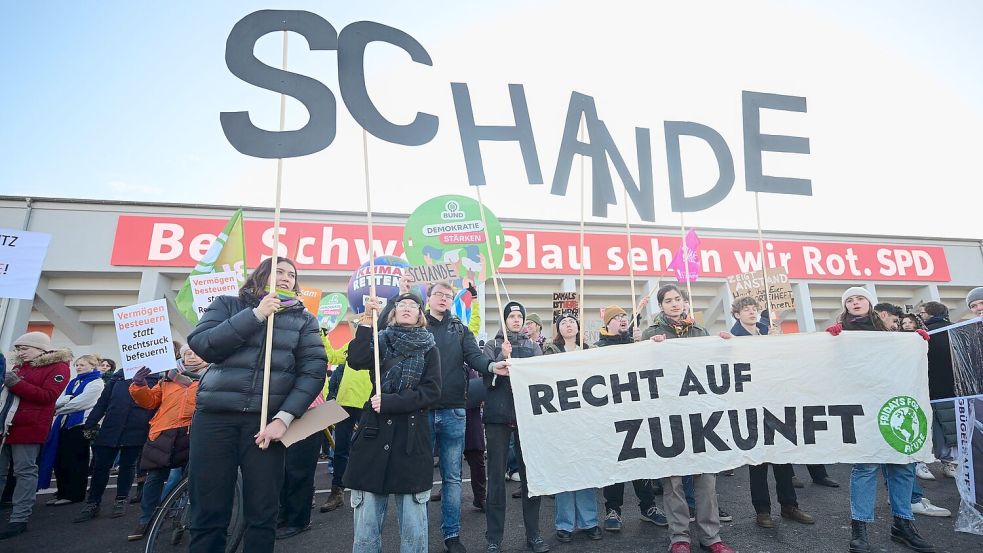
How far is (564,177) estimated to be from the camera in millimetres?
4855

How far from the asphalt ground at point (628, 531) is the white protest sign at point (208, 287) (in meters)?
2.50

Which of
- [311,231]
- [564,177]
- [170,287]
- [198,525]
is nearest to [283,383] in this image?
[198,525]

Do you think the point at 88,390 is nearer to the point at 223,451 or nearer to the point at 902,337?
the point at 223,451

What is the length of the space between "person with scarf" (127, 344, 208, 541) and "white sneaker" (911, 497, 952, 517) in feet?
21.1

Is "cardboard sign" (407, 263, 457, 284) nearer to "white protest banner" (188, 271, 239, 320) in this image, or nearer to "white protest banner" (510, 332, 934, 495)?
"white protest banner" (188, 271, 239, 320)

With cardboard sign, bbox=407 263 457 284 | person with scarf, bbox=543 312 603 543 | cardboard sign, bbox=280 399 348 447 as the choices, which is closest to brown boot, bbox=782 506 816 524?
person with scarf, bbox=543 312 603 543

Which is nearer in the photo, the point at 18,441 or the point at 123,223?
the point at 18,441

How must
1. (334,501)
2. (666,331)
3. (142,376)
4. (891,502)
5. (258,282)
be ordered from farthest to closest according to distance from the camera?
1. (334,501)
2. (142,376)
3. (666,331)
4. (891,502)
5. (258,282)

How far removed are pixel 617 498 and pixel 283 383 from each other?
296 cm

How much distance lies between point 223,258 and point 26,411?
8.25 ft

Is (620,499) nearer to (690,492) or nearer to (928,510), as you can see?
(690,492)

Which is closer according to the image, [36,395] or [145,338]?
[36,395]

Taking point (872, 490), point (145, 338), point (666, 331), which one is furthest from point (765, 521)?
point (145, 338)

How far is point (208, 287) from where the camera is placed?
612 centimetres
